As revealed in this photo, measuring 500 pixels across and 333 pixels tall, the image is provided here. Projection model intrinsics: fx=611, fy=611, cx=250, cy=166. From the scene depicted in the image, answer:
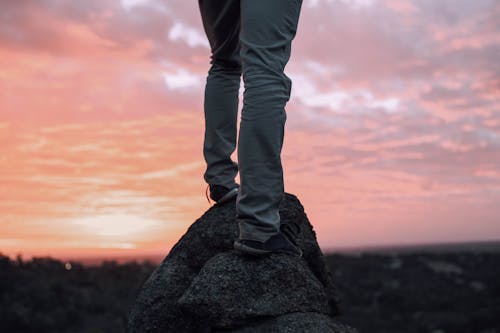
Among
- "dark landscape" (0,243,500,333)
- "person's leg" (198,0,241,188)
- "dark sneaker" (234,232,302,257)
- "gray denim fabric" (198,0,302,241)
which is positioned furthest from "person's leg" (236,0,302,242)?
"dark landscape" (0,243,500,333)

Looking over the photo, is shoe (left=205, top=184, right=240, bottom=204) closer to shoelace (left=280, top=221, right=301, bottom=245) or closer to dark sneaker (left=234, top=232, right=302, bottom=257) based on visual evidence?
shoelace (left=280, top=221, right=301, bottom=245)

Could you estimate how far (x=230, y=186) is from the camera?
438cm

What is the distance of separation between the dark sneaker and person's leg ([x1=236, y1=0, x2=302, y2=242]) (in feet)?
0.52

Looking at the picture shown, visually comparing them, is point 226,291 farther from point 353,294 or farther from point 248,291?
point 353,294

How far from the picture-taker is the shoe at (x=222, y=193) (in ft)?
14.3

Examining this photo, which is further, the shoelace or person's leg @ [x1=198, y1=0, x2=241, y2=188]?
person's leg @ [x1=198, y1=0, x2=241, y2=188]

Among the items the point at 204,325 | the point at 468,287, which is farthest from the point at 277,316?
the point at 468,287

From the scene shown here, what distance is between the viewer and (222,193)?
4402 millimetres

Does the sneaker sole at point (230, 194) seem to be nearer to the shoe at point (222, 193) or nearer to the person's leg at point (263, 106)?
the shoe at point (222, 193)

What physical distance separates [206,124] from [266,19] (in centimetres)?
109

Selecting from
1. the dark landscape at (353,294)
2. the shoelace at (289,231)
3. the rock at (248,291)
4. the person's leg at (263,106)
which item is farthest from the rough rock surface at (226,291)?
the dark landscape at (353,294)

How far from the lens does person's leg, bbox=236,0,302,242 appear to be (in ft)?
11.1

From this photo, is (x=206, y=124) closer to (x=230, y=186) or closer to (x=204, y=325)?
(x=230, y=186)

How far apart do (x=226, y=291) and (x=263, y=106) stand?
1130 millimetres
